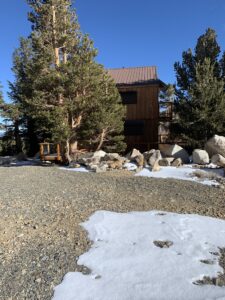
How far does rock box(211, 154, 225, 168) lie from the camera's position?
13.2 meters

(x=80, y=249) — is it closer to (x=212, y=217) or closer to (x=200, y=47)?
(x=212, y=217)

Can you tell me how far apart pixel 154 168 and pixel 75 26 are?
9.43 meters

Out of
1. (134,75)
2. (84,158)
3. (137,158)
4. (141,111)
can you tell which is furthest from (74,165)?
(134,75)

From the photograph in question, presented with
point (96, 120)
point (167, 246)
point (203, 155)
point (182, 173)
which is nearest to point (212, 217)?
point (167, 246)

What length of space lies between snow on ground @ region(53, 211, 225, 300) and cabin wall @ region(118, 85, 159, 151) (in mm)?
15455

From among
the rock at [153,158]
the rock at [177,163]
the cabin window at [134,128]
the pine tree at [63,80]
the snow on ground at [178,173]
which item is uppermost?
the pine tree at [63,80]

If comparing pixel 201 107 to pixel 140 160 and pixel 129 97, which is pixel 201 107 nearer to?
pixel 140 160

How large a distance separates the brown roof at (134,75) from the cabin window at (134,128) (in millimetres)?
3059

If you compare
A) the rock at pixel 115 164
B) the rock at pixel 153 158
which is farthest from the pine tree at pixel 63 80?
the rock at pixel 153 158

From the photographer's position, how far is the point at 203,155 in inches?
554

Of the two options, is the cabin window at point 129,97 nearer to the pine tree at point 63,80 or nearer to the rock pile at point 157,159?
the pine tree at point 63,80

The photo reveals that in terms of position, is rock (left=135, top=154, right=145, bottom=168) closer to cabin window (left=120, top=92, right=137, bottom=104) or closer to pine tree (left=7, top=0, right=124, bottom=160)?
pine tree (left=7, top=0, right=124, bottom=160)

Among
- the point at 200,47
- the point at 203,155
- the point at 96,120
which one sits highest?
the point at 200,47

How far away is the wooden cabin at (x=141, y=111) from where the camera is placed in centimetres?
2152
